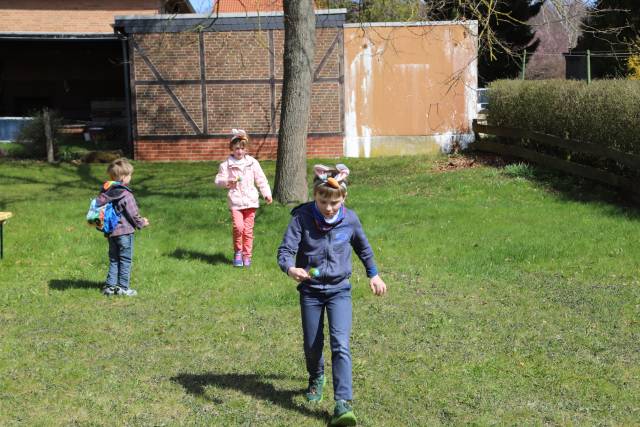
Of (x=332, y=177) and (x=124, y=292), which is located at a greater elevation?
(x=332, y=177)

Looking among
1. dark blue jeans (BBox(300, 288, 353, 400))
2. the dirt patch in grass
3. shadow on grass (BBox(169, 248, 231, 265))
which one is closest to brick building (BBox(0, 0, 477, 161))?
the dirt patch in grass

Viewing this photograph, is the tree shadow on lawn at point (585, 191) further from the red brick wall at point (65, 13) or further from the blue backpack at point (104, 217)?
the red brick wall at point (65, 13)

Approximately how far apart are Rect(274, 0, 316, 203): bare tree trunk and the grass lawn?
2.05ft

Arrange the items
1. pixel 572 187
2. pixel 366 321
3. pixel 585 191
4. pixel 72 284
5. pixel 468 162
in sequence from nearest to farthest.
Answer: pixel 366 321 → pixel 72 284 → pixel 585 191 → pixel 572 187 → pixel 468 162

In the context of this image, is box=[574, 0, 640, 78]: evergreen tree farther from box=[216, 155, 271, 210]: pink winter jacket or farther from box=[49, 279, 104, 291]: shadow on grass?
box=[49, 279, 104, 291]: shadow on grass

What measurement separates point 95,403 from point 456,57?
16.3 m

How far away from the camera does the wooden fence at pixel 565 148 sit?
12336mm

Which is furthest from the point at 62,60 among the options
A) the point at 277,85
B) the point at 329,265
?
the point at 329,265

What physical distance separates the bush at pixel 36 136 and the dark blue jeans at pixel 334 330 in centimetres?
1697

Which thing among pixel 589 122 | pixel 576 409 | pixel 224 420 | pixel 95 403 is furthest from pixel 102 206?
pixel 589 122

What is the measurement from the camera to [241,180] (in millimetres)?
9359

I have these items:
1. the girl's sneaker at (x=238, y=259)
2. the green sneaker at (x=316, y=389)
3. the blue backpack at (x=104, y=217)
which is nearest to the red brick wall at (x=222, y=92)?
the girl's sneaker at (x=238, y=259)

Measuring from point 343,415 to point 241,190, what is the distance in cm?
494

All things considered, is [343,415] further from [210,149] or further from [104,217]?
[210,149]
